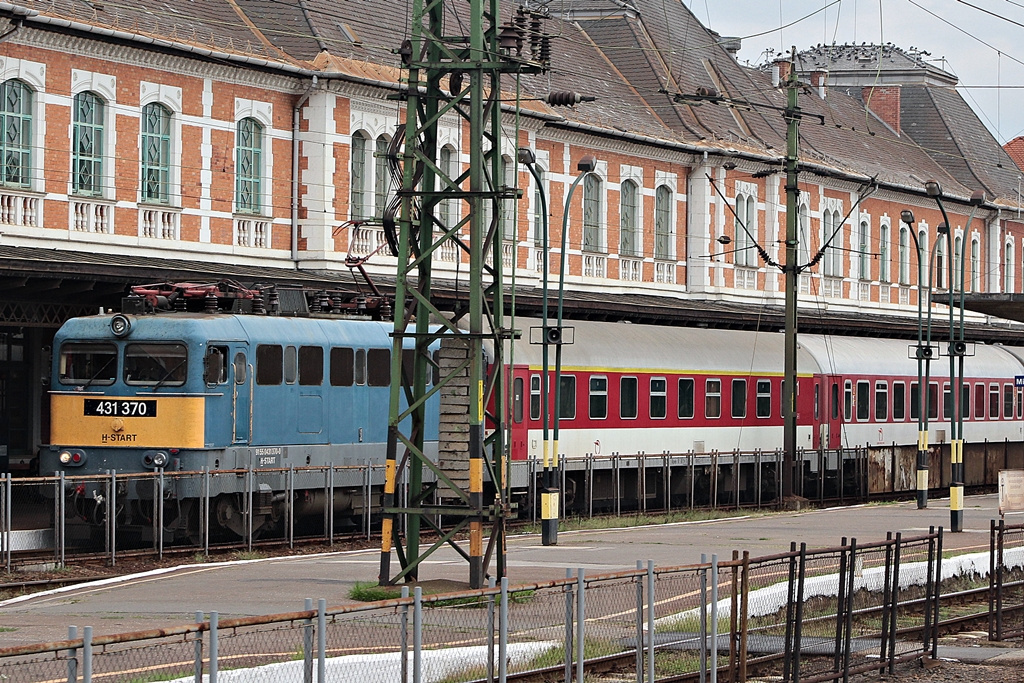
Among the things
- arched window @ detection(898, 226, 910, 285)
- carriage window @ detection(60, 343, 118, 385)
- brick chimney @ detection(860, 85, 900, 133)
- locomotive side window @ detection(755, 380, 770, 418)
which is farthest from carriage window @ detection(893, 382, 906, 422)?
brick chimney @ detection(860, 85, 900, 133)

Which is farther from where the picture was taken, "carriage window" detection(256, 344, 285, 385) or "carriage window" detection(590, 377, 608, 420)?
"carriage window" detection(590, 377, 608, 420)

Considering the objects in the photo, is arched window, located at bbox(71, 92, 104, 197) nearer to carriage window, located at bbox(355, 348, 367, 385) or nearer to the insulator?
carriage window, located at bbox(355, 348, 367, 385)

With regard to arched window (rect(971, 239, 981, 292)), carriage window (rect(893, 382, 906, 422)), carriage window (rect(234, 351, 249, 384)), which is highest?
arched window (rect(971, 239, 981, 292))

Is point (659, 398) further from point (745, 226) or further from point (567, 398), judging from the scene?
point (745, 226)

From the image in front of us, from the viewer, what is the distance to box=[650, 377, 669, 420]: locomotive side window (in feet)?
120

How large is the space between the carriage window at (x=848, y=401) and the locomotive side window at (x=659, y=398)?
23.4 ft

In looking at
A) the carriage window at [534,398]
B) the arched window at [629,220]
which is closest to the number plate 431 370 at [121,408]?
the carriage window at [534,398]

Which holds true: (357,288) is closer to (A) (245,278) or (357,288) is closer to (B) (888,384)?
(A) (245,278)

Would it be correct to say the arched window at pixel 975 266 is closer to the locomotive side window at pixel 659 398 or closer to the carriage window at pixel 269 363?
the locomotive side window at pixel 659 398

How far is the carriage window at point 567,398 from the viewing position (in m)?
33.6

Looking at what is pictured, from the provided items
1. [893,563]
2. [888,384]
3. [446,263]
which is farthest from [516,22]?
[888,384]

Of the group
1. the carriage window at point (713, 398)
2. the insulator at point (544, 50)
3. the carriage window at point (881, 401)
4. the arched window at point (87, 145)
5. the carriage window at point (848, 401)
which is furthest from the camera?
the carriage window at point (881, 401)

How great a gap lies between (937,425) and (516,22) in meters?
28.4

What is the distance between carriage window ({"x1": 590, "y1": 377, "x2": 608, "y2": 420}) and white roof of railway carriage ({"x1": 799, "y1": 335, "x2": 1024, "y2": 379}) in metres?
7.91
